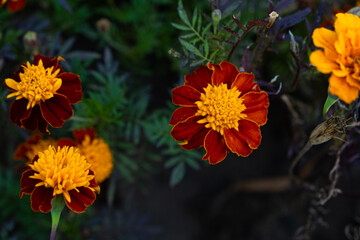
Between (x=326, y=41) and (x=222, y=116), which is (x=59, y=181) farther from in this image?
(x=326, y=41)

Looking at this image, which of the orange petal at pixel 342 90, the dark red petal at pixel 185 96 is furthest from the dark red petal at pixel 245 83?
the orange petal at pixel 342 90

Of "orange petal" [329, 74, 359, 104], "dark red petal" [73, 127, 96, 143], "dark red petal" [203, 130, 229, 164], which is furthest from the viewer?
"dark red petal" [73, 127, 96, 143]

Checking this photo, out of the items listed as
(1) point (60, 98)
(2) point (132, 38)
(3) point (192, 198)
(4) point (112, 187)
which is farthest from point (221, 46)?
(3) point (192, 198)

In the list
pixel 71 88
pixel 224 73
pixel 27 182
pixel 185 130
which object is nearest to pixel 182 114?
pixel 185 130

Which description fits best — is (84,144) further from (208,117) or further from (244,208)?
(244,208)

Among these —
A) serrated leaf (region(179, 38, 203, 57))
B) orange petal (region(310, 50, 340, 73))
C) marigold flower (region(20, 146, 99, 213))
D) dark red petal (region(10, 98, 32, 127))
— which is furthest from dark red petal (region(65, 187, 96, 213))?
orange petal (region(310, 50, 340, 73))

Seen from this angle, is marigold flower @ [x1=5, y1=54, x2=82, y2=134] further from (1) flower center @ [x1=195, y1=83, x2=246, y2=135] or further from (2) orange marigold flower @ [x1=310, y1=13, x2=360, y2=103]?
(2) orange marigold flower @ [x1=310, y1=13, x2=360, y2=103]
